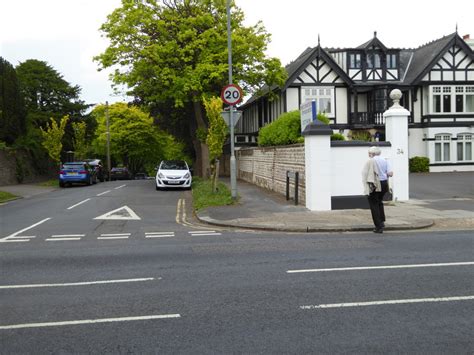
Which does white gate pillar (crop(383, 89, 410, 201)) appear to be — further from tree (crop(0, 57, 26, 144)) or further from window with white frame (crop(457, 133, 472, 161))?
tree (crop(0, 57, 26, 144))

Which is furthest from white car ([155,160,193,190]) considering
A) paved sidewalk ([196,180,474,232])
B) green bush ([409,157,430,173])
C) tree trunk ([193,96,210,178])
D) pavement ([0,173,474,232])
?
green bush ([409,157,430,173])

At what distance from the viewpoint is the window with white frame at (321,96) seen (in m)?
33.7

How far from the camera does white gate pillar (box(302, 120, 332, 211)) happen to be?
13.8m

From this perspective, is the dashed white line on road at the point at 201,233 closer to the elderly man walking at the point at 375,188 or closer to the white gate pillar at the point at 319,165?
the elderly man walking at the point at 375,188

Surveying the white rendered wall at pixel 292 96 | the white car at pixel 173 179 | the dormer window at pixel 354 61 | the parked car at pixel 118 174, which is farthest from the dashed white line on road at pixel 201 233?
the parked car at pixel 118 174

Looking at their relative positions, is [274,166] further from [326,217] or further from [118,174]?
[118,174]

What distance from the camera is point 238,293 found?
567 cm

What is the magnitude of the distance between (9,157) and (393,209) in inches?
965

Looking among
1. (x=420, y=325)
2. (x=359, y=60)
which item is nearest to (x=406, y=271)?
(x=420, y=325)

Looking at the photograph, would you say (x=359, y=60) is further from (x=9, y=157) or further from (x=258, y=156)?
(x=9, y=157)

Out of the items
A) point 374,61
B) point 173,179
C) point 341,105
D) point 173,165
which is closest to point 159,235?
point 173,179

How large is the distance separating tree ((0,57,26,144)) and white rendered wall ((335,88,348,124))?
72.8ft

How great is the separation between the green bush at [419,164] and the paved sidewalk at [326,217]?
19.1 meters

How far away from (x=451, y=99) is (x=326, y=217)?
27013 mm
